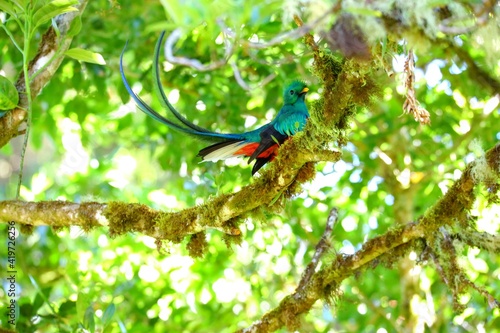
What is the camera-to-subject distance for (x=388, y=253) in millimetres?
2707

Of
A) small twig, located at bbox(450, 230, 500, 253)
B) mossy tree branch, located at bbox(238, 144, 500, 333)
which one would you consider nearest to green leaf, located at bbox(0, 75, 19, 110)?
mossy tree branch, located at bbox(238, 144, 500, 333)

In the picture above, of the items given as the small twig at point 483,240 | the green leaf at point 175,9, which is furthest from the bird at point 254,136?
the green leaf at point 175,9

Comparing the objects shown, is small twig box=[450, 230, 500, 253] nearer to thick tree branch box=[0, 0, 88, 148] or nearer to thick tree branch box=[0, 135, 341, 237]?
thick tree branch box=[0, 135, 341, 237]

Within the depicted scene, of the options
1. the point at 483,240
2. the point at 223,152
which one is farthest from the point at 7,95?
the point at 483,240

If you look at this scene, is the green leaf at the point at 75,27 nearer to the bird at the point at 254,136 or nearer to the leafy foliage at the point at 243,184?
the bird at the point at 254,136

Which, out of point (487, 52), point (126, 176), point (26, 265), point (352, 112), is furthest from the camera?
point (126, 176)

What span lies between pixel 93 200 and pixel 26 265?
5.73 feet

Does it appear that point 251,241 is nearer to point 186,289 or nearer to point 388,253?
point 186,289

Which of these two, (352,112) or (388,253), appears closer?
(352,112)

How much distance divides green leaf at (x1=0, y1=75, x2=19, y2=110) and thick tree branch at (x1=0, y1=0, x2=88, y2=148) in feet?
0.25

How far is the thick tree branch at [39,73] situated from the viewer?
274 centimetres

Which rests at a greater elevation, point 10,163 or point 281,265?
point 281,265

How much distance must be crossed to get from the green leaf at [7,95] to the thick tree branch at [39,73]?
0.25 ft

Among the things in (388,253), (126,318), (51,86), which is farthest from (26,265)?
(388,253)
